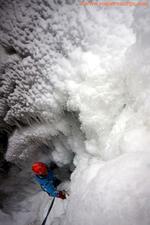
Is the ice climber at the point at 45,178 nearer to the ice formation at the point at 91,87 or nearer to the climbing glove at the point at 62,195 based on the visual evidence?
the climbing glove at the point at 62,195

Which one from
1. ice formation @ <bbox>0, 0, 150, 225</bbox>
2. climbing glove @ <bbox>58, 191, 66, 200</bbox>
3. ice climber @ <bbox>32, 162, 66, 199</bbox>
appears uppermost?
ice formation @ <bbox>0, 0, 150, 225</bbox>

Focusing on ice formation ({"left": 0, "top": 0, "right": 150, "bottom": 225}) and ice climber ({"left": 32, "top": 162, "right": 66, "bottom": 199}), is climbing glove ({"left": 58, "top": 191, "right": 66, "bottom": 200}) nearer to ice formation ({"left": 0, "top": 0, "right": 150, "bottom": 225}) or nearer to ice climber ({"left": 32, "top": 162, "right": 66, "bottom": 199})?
ice climber ({"left": 32, "top": 162, "right": 66, "bottom": 199})

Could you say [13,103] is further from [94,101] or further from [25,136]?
[94,101]

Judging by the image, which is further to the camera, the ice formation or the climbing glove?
the climbing glove

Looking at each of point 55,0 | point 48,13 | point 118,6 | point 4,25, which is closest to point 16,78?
point 4,25

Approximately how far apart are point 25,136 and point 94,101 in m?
1.38

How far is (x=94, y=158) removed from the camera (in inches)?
75.0

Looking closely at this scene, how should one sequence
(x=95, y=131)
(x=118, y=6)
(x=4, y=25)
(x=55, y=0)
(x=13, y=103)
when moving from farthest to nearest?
(x=13, y=103)
(x=95, y=131)
(x=4, y=25)
(x=55, y=0)
(x=118, y=6)

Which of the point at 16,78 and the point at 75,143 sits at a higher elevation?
the point at 16,78

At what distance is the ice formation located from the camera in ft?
3.65

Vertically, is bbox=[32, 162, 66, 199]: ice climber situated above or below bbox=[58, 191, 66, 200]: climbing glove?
above

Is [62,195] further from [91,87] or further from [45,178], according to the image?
[91,87]

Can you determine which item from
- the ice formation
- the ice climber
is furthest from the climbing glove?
the ice formation

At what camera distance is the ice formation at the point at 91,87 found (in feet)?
3.65
